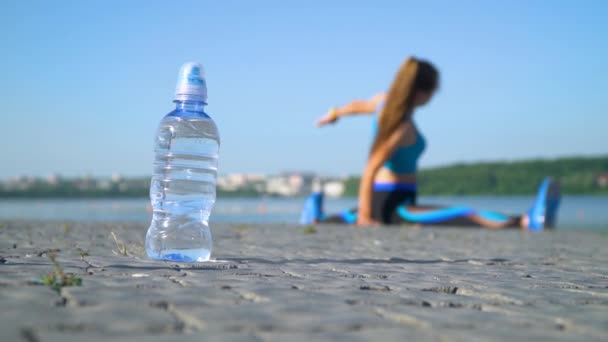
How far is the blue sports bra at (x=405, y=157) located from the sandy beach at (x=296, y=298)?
254 inches

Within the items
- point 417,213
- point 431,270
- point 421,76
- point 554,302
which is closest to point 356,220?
point 417,213

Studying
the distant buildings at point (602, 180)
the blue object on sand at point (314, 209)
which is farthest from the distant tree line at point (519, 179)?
the blue object on sand at point (314, 209)

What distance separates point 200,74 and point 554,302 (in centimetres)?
270

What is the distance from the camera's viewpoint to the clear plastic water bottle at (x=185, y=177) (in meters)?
4.72

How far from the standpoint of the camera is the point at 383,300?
3064 mm

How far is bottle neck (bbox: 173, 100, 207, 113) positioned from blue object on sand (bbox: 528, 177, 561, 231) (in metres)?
8.59

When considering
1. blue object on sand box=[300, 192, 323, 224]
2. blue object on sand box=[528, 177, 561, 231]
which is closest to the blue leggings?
blue object on sand box=[528, 177, 561, 231]

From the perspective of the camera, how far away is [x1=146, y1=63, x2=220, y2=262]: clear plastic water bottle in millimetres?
4723

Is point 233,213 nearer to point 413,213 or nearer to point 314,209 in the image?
point 314,209

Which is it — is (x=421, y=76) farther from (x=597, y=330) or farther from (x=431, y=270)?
(x=597, y=330)

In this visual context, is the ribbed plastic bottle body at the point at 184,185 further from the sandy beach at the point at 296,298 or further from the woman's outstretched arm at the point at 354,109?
the woman's outstretched arm at the point at 354,109

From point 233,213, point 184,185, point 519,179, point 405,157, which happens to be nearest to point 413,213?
point 405,157

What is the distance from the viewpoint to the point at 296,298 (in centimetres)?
303

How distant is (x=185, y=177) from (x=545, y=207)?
8.50 metres
